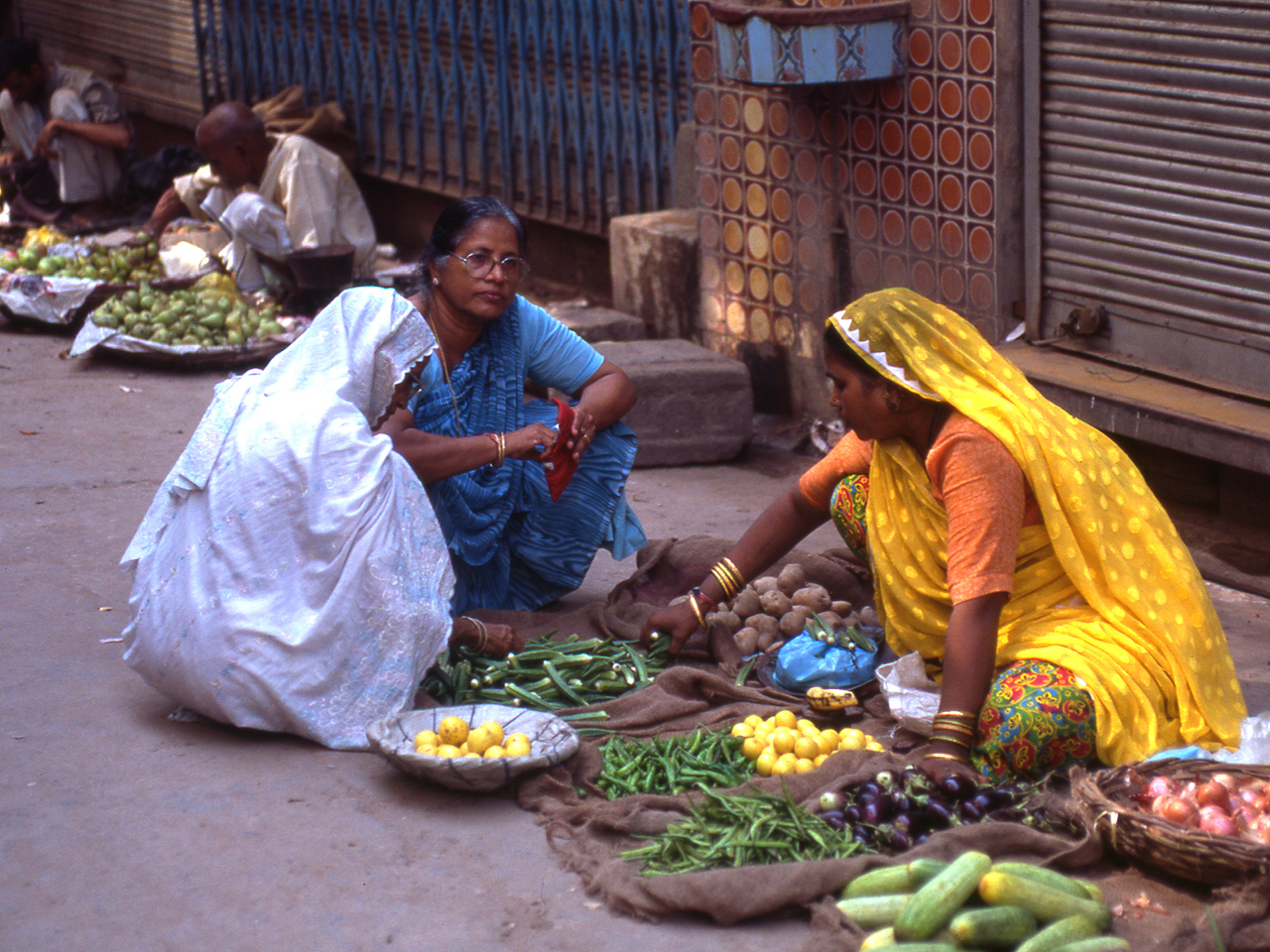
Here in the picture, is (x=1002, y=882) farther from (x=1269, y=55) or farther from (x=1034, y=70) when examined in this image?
(x=1034, y=70)

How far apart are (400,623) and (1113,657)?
166 centimetres

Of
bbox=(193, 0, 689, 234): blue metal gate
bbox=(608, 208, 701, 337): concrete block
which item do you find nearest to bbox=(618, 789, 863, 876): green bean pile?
bbox=(608, 208, 701, 337): concrete block

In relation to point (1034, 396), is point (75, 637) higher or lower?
lower

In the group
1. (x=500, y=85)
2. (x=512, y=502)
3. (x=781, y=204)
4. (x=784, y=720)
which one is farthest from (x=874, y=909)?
(x=500, y=85)

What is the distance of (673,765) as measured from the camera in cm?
340

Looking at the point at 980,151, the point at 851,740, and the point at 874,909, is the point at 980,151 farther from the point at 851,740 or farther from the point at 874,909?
the point at 874,909

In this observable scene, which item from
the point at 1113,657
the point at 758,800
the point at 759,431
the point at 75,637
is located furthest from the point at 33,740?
the point at 759,431

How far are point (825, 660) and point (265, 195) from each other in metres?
5.64

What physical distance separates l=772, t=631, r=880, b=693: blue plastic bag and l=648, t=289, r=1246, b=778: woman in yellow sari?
1.04 feet

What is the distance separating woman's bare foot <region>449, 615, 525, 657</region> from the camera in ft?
13.3

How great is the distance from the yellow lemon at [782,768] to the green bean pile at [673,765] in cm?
6

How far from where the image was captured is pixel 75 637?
429 cm

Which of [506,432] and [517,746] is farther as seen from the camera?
[506,432]

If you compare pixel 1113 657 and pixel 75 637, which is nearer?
pixel 1113 657
